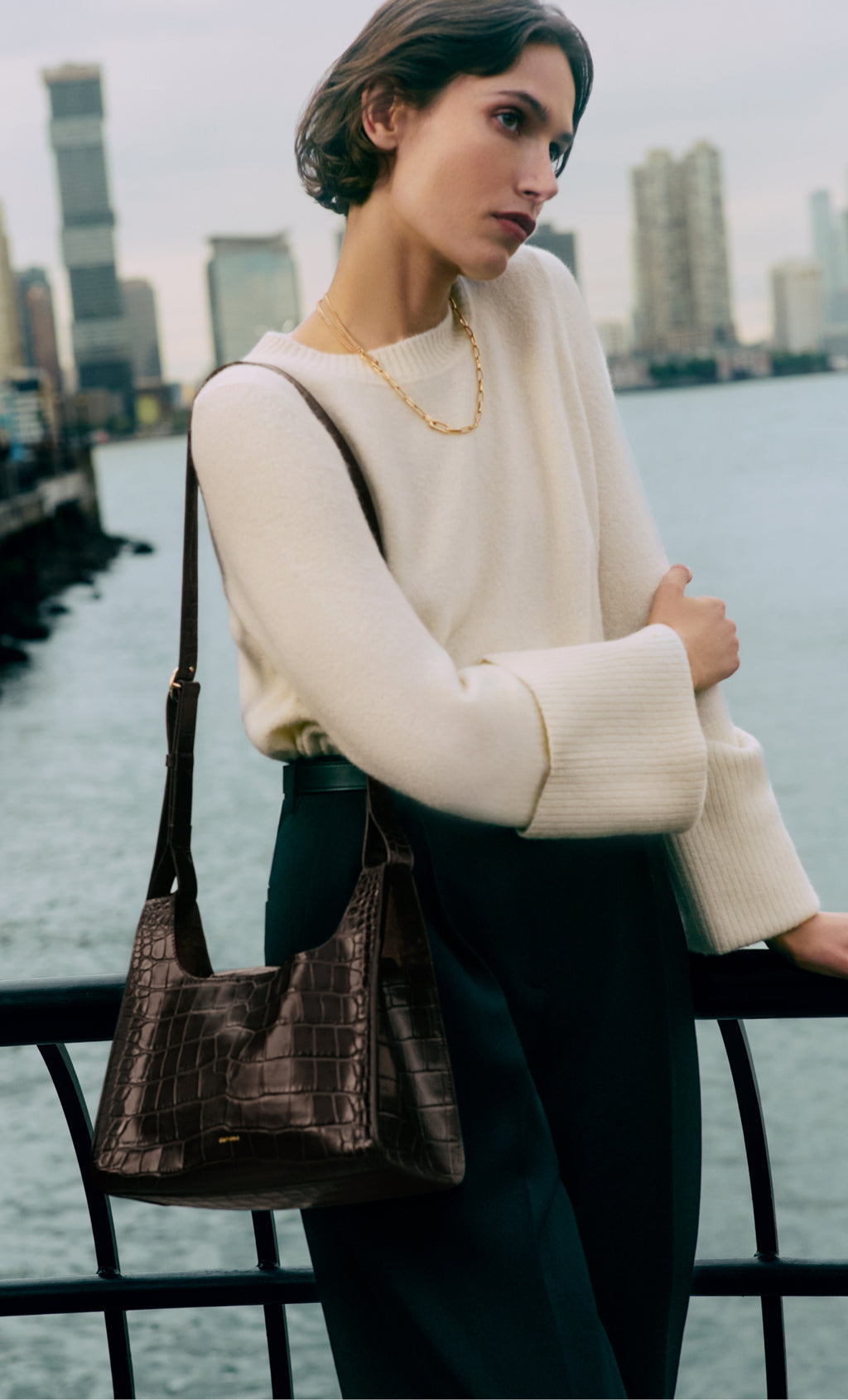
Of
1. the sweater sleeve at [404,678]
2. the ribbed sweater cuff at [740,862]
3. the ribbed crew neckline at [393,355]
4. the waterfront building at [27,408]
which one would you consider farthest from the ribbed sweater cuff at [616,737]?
the waterfront building at [27,408]

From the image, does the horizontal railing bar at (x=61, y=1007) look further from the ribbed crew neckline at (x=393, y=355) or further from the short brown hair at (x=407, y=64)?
the short brown hair at (x=407, y=64)

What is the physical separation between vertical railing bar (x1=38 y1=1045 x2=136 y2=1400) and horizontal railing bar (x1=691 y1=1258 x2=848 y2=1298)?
1.79ft

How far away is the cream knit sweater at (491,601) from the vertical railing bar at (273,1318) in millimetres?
511

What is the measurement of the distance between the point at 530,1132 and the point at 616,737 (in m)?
0.31

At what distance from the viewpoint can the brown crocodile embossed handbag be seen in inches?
40.3

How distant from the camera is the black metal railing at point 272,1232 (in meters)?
1.27

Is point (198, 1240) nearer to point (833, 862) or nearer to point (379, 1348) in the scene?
point (833, 862)

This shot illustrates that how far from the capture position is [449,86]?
1.19m

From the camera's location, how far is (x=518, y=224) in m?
1.21

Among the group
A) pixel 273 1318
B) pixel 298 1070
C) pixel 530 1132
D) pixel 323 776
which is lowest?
pixel 273 1318

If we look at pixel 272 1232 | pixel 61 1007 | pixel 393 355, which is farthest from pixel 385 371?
pixel 272 1232

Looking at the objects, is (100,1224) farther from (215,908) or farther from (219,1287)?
(215,908)

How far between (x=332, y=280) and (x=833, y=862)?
23579 millimetres

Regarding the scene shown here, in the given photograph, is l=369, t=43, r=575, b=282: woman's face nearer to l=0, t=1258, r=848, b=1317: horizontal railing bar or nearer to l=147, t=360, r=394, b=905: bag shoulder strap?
l=147, t=360, r=394, b=905: bag shoulder strap
